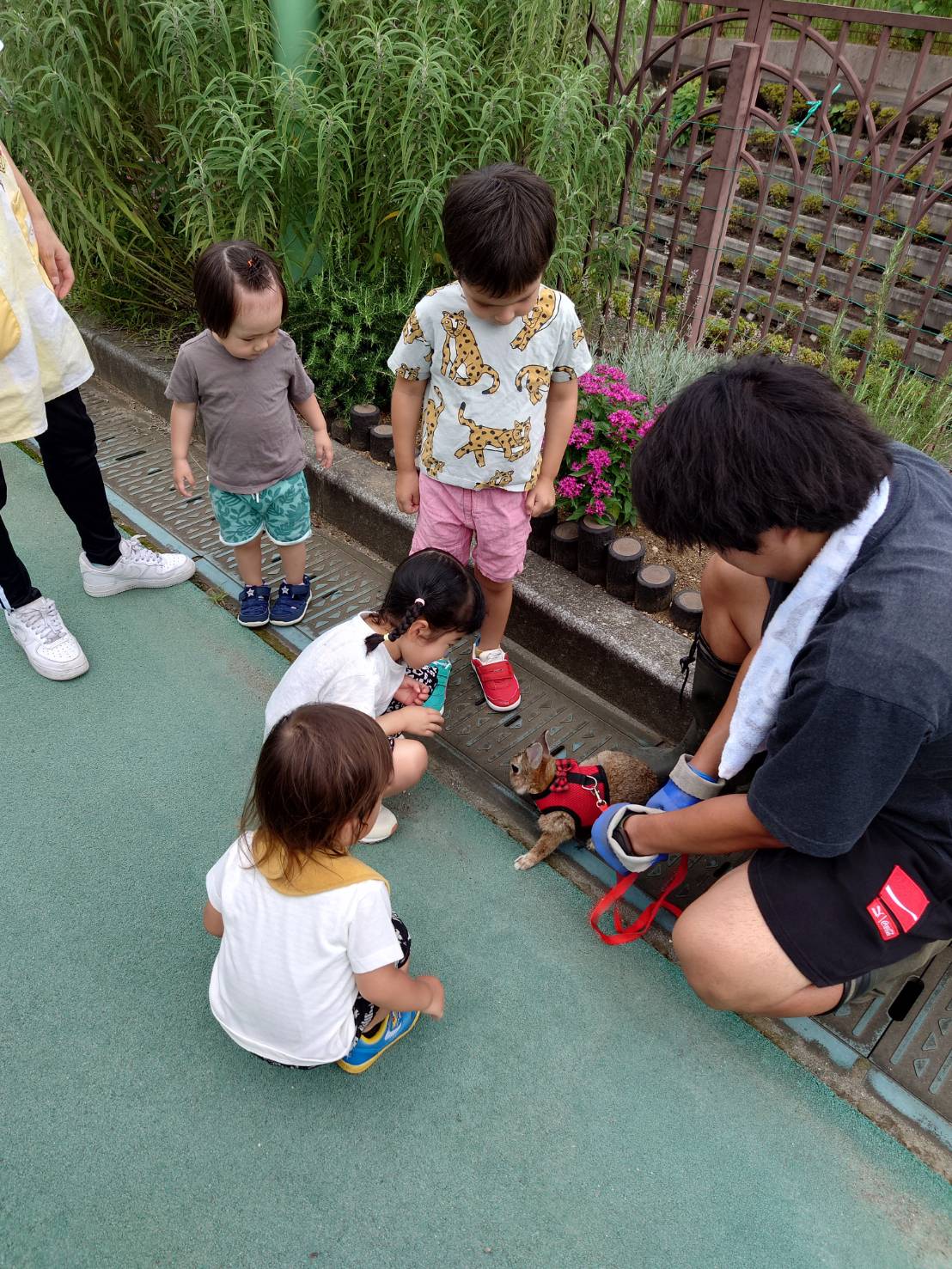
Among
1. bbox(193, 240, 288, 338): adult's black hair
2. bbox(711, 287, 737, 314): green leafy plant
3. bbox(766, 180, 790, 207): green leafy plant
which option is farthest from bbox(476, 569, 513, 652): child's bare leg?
bbox(766, 180, 790, 207): green leafy plant

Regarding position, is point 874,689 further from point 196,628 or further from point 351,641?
point 196,628

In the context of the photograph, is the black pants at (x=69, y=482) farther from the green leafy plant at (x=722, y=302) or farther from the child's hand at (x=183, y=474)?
the green leafy plant at (x=722, y=302)

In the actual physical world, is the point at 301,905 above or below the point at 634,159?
below

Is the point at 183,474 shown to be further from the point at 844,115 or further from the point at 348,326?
the point at 844,115

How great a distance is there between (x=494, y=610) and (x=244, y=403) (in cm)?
93

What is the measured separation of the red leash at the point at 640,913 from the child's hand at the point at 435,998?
1.27 feet

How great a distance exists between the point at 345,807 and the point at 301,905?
22 cm

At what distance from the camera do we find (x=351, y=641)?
1.99 metres

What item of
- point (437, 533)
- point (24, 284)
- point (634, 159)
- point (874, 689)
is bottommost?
point (437, 533)

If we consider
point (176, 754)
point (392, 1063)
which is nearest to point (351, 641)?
point (176, 754)

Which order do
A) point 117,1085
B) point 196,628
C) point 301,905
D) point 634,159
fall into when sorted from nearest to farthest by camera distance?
point 301,905 < point 117,1085 < point 196,628 < point 634,159

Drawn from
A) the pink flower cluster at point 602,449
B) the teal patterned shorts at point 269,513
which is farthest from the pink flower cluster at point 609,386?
the teal patterned shorts at point 269,513

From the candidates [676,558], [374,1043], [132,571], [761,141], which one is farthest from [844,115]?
[374,1043]

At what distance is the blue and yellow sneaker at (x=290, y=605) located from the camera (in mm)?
2787
